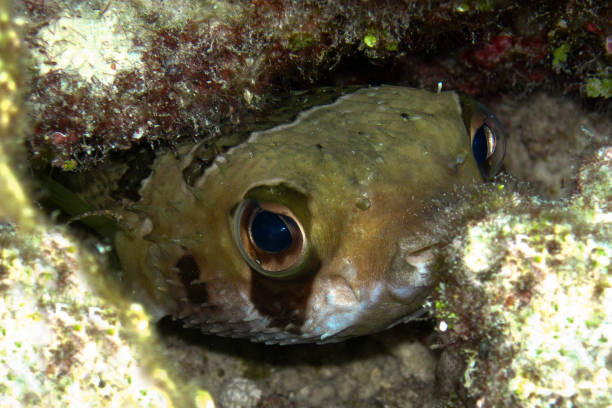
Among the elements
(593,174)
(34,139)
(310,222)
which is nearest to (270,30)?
(310,222)

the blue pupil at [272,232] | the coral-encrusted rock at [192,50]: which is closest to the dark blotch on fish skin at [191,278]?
the blue pupil at [272,232]

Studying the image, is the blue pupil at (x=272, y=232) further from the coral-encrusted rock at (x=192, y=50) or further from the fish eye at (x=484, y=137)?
the fish eye at (x=484, y=137)

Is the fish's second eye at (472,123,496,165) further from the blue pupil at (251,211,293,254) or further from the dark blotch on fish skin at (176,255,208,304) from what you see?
the dark blotch on fish skin at (176,255,208,304)

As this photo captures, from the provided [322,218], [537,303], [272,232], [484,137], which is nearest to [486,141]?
[484,137]

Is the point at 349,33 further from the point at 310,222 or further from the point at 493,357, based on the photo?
the point at 493,357

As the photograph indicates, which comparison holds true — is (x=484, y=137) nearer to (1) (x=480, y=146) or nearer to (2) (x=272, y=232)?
(1) (x=480, y=146)
